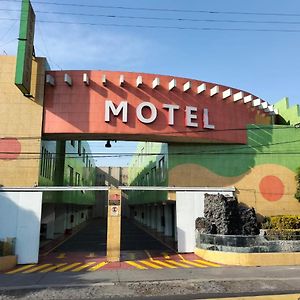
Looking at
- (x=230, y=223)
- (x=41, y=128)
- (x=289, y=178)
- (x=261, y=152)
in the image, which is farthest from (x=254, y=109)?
(x=41, y=128)

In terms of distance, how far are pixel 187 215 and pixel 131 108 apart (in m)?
7.99

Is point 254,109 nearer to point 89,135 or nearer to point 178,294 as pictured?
point 89,135

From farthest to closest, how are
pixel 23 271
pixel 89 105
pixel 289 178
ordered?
pixel 289 178, pixel 89 105, pixel 23 271

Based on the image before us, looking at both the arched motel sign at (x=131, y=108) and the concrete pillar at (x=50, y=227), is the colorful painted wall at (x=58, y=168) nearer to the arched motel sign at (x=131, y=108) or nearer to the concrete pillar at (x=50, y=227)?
the concrete pillar at (x=50, y=227)

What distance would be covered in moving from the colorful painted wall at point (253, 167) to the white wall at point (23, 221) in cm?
948

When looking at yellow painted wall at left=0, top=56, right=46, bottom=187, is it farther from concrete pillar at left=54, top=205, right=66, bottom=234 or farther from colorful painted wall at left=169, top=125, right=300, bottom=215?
concrete pillar at left=54, top=205, right=66, bottom=234

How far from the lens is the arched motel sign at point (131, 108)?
77.3 ft

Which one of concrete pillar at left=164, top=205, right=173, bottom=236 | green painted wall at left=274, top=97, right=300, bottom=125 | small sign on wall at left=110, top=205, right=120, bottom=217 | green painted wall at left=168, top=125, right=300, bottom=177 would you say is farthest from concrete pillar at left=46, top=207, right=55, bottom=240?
green painted wall at left=274, top=97, right=300, bottom=125

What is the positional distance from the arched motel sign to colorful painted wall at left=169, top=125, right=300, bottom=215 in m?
1.25

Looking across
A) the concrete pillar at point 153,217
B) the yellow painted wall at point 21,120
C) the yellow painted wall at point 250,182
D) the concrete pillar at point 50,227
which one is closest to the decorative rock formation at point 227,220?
the yellow painted wall at point 250,182

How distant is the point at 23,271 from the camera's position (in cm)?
1825

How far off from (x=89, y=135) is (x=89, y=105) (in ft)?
6.49

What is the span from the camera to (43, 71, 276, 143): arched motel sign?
2356cm

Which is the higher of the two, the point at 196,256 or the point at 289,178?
the point at 289,178
